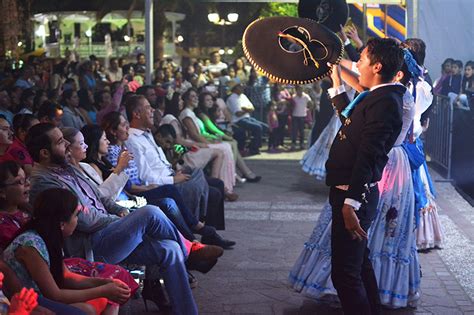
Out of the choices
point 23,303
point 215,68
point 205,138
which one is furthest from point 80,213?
point 215,68

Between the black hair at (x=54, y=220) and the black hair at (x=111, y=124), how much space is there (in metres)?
2.85

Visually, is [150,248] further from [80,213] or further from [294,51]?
[294,51]

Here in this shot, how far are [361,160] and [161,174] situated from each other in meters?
3.43

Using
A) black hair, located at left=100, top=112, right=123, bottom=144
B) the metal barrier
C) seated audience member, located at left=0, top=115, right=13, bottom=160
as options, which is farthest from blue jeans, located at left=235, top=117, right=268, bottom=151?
seated audience member, located at left=0, top=115, right=13, bottom=160

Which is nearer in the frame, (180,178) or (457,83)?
(180,178)

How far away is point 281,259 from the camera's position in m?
7.91

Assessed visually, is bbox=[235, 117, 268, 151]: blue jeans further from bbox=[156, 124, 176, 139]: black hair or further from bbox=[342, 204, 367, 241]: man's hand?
bbox=[342, 204, 367, 241]: man's hand

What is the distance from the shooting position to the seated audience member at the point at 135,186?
748cm

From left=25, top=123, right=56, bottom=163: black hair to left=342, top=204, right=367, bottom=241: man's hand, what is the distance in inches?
77.8

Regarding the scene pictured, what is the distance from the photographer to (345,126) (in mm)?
5215

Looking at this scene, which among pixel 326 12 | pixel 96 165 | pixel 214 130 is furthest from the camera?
pixel 214 130

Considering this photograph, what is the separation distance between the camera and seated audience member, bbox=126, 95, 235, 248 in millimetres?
7980

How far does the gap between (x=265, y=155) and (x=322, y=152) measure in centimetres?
515

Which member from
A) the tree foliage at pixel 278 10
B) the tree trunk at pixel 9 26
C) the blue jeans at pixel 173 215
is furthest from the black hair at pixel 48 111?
the tree foliage at pixel 278 10
